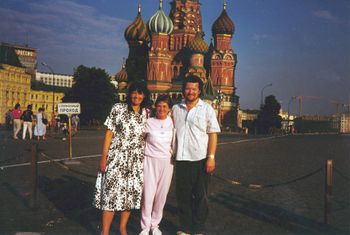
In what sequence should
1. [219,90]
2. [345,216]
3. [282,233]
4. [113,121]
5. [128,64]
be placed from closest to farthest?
[113,121]
[282,233]
[345,216]
[219,90]
[128,64]

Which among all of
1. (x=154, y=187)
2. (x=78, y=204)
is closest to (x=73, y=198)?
(x=78, y=204)

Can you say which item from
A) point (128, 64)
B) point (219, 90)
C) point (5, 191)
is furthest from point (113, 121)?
point (128, 64)

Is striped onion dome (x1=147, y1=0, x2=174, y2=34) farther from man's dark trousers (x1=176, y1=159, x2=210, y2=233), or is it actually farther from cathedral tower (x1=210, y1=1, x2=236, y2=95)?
man's dark trousers (x1=176, y1=159, x2=210, y2=233)

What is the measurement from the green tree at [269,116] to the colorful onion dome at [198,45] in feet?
45.8

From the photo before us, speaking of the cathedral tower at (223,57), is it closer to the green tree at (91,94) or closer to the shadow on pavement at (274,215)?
the green tree at (91,94)

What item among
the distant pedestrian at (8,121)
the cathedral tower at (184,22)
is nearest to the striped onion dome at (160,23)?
the cathedral tower at (184,22)

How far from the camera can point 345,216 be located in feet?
23.2

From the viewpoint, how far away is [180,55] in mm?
77688

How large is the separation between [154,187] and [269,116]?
63.7 m

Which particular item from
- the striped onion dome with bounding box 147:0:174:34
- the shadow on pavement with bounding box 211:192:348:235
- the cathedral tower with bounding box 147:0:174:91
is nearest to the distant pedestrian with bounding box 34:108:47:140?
the shadow on pavement with bounding box 211:192:348:235

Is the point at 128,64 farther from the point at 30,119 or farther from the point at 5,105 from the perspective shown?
the point at 30,119

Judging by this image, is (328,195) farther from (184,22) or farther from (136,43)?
(136,43)

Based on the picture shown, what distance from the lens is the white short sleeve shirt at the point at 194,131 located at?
19.0 ft

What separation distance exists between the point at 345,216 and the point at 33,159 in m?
4.85
